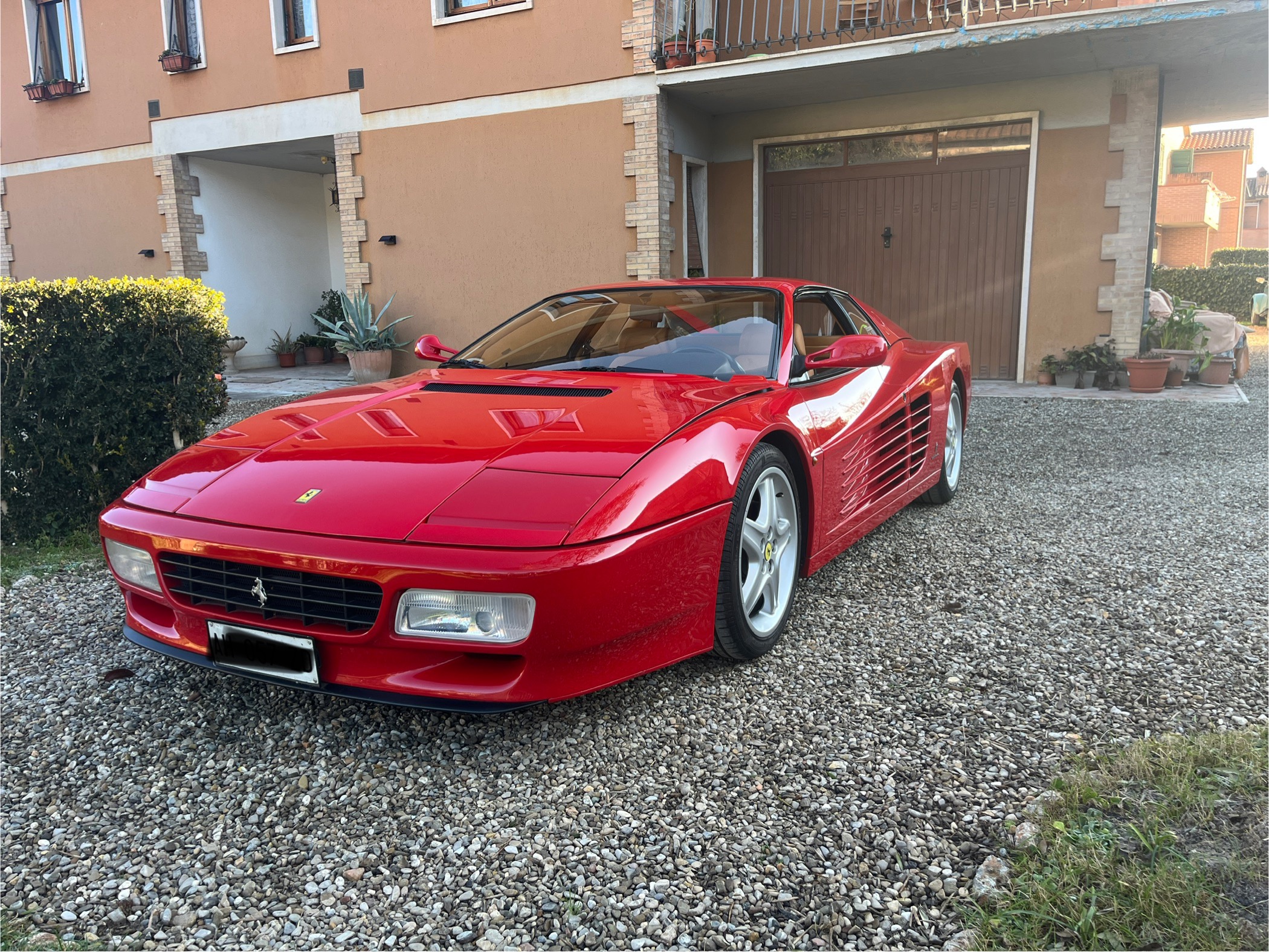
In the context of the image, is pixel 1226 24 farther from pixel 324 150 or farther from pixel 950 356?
pixel 324 150

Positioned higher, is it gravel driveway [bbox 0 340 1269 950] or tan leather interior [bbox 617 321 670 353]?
tan leather interior [bbox 617 321 670 353]

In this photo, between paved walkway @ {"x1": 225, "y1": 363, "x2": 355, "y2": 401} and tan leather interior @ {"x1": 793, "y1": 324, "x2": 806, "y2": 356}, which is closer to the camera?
tan leather interior @ {"x1": 793, "y1": 324, "x2": 806, "y2": 356}

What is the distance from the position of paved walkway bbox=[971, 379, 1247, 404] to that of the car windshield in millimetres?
6425

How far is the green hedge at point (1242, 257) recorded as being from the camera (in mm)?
21844

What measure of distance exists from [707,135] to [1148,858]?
10662 mm

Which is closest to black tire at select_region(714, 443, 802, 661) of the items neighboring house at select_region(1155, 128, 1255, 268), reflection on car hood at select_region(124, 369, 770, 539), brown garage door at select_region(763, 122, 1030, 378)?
reflection on car hood at select_region(124, 369, 770, 539)

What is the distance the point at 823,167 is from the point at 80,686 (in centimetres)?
1004

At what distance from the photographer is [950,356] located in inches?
189

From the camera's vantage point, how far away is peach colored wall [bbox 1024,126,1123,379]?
9.61 meters

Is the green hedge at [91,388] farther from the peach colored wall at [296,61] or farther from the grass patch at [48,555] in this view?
the peach colored wall at [296,61]

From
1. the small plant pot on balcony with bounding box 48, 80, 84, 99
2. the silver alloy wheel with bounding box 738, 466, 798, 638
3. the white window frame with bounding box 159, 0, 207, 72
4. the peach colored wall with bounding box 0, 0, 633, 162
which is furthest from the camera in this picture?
the small plant pot on balcony with bounding box 48, 80, 84, 99

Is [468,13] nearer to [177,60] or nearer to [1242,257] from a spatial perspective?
[177,60]

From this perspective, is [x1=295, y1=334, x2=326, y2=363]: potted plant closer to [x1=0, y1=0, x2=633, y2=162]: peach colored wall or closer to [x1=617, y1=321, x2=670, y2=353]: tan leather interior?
[x1=0, y1=0, x2=633, y2=162]: peach colored wall

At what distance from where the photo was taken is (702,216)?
11.4m
